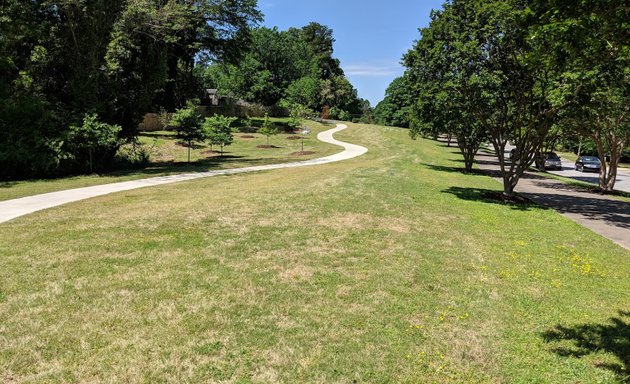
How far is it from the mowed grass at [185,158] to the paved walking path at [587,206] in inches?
586

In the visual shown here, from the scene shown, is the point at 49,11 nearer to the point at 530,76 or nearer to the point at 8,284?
the point at 8,284

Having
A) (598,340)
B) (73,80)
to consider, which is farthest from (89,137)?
(598,340)

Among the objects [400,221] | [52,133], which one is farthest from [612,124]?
[52,133]

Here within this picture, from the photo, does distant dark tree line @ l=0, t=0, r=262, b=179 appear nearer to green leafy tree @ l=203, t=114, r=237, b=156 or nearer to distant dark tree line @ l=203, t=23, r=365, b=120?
green leafy tree @ l=203, t=114, r=237, b=156

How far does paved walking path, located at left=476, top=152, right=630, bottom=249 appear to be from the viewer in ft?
38.4

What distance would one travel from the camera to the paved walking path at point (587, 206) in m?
11.7

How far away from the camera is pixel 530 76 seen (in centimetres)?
1412

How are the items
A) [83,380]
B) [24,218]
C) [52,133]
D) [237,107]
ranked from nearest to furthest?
[83,380]
[24,218]
[52,133]
[237,107]

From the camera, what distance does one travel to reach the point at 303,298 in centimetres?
580

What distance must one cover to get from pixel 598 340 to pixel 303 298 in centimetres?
366

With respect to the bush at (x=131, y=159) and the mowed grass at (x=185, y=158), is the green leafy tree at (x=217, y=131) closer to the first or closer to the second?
the mowed grass at (x=185, y=158)

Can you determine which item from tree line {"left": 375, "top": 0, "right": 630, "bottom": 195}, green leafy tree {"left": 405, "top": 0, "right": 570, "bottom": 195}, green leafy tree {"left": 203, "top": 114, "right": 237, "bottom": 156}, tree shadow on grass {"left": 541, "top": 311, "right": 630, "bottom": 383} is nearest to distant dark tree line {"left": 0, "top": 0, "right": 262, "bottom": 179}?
green leafy tree {"left": 203, "top": 114, "right": 237, "bottom": 156}

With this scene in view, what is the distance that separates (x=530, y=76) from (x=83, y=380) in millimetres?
15087

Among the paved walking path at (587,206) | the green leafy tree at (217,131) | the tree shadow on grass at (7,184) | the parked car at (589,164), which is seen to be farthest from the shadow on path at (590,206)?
the parked car at (589,164)
